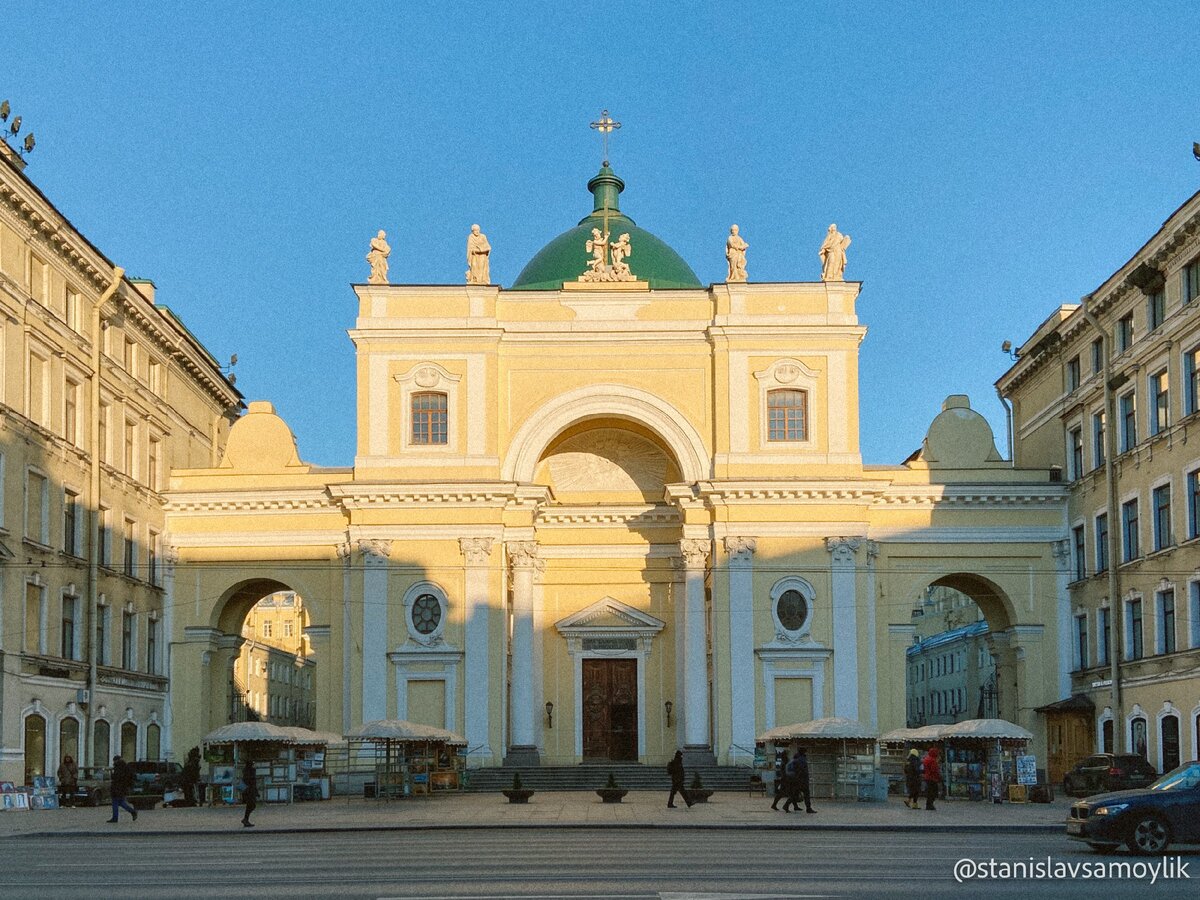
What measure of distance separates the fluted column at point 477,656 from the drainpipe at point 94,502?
35.2 ft

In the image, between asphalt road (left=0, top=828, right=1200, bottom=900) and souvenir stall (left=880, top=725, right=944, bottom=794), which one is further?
souvenir stall (left=880, top=725, right=944, bottom=794)

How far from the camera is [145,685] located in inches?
2040

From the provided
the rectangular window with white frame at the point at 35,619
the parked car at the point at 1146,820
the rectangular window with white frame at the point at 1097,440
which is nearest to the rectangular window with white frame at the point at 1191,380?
the rectangular window with white frame at the point at 1097,440

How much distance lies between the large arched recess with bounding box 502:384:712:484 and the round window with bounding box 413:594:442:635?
178 inches

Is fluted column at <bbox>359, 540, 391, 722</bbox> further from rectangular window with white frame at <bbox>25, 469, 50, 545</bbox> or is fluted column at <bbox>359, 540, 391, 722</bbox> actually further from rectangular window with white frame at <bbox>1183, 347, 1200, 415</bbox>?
rectangular window with white frame at <bbox>1183, 347, 1200, 415</bbox>

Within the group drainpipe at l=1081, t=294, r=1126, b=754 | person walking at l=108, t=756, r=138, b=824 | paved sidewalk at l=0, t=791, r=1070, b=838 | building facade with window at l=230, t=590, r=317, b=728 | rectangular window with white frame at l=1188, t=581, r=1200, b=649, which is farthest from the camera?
building facade with window at l=230, t=590, r=317, b=728

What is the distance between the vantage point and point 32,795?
40500 millimetres

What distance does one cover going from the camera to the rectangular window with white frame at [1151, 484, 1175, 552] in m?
43.3

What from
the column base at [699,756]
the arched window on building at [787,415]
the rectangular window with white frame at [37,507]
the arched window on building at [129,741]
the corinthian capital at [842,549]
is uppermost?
the arched window on building at [787,415]

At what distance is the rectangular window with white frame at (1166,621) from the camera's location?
1698 inches

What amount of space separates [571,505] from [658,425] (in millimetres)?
4918

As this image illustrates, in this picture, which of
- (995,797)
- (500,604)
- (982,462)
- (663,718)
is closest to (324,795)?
(500,604)

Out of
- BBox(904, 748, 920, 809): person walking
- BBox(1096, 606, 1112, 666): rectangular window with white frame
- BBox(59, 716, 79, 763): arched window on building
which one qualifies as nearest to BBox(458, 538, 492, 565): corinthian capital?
BBox(59, 716, 79, 763): arched window on building

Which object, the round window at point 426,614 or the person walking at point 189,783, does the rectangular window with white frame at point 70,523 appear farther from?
the round window at point 426,614
